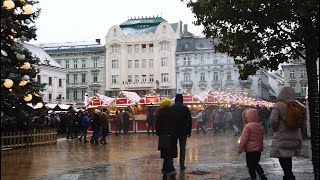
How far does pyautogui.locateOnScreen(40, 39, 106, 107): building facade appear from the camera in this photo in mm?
74500

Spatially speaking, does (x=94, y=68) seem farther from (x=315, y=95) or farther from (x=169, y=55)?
(x=315, y=95)

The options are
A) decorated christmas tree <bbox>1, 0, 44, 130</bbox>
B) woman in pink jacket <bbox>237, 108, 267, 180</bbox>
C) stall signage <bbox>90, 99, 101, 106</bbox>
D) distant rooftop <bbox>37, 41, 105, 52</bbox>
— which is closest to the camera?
woman in pink jacket <bbox>237, 108, 267, 180</bbox>

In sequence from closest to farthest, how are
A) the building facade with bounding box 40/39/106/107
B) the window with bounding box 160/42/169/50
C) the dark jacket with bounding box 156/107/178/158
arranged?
the dark jacket with bounding box 156/107/178/158 → the window with bounding box 160/42/169/50 → the building facade with bounding box 40/39/106/107

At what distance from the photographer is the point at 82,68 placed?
75250 mm

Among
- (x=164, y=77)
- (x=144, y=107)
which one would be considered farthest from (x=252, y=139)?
(x=164, y=77)

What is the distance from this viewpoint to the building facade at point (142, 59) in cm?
7188

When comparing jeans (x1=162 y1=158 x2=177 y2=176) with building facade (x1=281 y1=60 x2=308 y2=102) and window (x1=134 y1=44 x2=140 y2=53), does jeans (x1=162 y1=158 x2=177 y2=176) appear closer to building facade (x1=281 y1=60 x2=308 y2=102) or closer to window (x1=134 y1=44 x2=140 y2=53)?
window (x1=134 y1=44 x2=140 y2=53)

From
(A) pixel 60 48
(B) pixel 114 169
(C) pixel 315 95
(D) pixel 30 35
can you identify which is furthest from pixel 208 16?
(A) pixel 60 48

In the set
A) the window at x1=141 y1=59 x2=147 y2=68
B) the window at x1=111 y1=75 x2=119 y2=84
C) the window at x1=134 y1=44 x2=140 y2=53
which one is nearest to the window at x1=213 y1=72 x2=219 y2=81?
the window at x1=141 y1=59 x2=147 y2=68

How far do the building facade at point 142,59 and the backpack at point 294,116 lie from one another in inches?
2515

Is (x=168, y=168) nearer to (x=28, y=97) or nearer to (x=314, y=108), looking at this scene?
(x=314, y=108)

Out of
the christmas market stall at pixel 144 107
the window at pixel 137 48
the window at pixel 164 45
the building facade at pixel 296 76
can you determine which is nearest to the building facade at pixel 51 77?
the window at pixel 137 48

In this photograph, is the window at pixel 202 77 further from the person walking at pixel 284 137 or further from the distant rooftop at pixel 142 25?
the person walking at pixel 284 137

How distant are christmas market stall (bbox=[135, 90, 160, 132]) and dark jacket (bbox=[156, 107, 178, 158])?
946 inches
